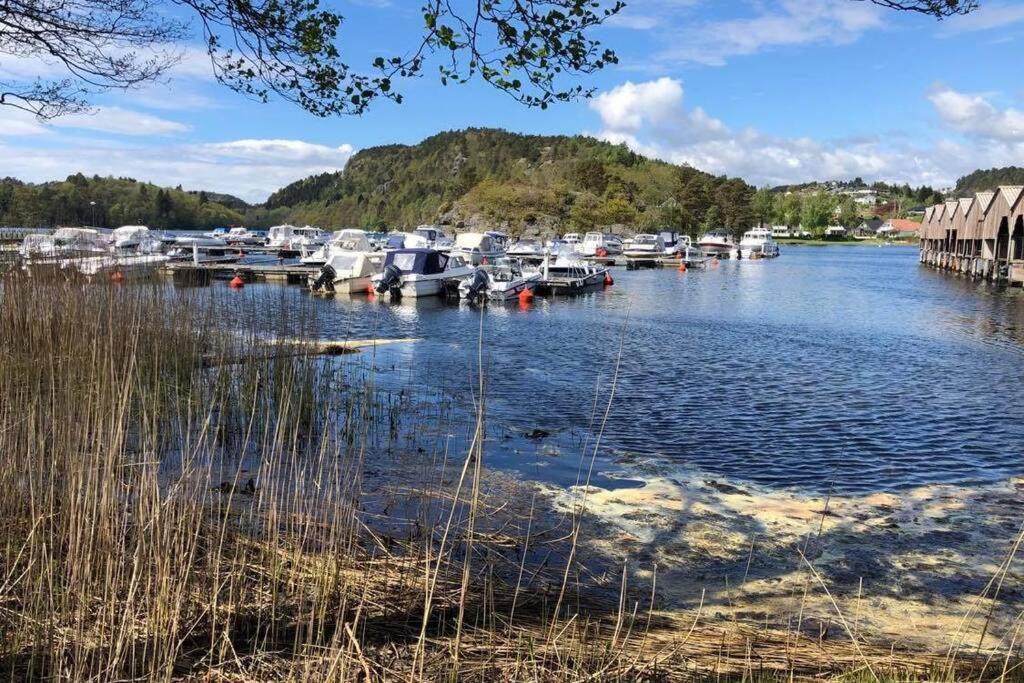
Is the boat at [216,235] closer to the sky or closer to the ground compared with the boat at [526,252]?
closer to the sky

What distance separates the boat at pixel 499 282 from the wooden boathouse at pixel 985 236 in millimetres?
30309

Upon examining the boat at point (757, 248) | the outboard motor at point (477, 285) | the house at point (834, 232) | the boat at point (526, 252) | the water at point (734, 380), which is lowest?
the water at point (734, 380)

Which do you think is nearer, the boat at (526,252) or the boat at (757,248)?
the boat at (526,252)

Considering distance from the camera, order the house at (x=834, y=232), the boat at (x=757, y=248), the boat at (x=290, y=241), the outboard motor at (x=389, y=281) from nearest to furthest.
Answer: the outboard motor at (x=389, y=281), the boat at (x=290, y=241), the boat at (x=757, y=248), the house at (x=834, y=232)

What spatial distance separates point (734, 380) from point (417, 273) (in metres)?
24.5

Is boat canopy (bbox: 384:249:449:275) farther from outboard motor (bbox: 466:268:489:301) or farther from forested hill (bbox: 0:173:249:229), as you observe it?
forested hill (bbox: 0:173:249:229)

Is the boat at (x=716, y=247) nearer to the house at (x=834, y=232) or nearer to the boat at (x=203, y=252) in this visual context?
the boat at (x=203, y=252)

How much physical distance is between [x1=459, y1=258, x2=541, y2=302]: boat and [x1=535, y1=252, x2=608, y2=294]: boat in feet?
3.13

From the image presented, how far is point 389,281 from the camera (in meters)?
40.0

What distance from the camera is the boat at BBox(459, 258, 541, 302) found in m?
38.8

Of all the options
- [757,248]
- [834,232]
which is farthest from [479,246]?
[834,232]

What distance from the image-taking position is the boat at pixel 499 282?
127 feet

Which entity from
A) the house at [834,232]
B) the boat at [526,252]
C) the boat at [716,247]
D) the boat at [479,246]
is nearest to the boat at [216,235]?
the boat at [479,246]

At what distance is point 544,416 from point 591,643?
9.40 metres
